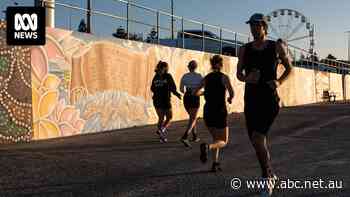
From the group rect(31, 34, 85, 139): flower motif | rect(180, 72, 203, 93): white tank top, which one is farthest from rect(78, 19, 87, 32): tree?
rect(180, 72, 203, 93): white tank top

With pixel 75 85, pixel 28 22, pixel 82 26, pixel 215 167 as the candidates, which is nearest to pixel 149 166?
pixel 215 167

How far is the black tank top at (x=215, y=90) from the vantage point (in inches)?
318

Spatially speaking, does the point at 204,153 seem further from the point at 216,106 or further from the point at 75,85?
the point at 75,85

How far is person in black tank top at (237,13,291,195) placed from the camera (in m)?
5.97

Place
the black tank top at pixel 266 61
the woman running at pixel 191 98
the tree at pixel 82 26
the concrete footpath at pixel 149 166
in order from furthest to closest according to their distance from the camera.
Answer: the tree at pixel 82 26, the woman running at pixel 191 98, the concrete footpath at pixel 149 166, the black tank top at pixel 266 61

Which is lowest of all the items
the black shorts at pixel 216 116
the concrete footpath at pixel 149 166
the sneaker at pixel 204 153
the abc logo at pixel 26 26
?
the concrete footpath at pixel 149 166

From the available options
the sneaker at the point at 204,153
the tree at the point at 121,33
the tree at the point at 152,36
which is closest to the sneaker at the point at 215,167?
the sneaker at the point at 204,153

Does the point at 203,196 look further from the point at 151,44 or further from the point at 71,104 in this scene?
the point at 151,44

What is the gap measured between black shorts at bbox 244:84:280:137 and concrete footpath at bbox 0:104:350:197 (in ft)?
2.74

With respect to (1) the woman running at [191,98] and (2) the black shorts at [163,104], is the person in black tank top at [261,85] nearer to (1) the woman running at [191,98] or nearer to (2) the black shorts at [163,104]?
(1) the woman running at [191,98]

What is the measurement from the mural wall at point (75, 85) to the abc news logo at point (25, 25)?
7.0 inches

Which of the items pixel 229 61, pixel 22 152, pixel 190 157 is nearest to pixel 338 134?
pixel 190 157

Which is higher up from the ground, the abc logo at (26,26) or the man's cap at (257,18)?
the abc logo at (26,26)

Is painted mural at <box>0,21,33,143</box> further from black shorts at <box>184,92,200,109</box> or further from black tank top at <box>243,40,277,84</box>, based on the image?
black tank top at <box>243,40,277,84</box>
